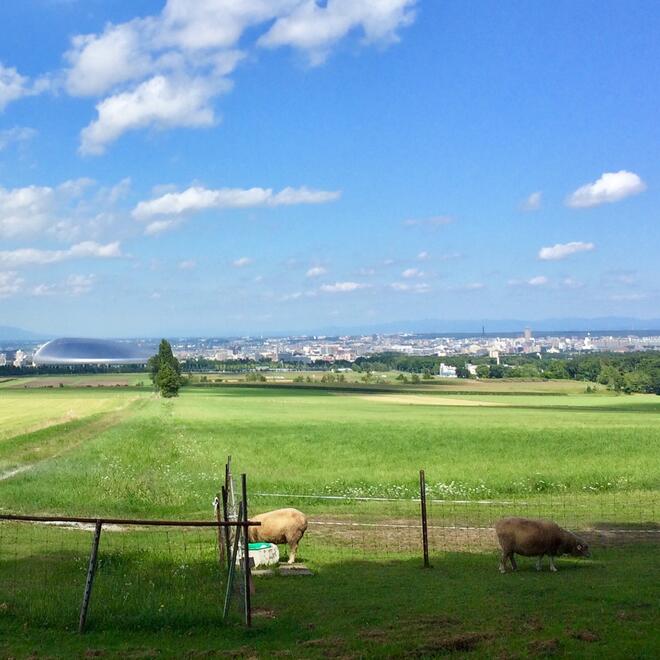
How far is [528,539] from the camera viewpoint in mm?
17016

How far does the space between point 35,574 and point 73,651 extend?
238 inches

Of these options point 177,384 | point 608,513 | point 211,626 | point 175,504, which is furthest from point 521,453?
point 177,384

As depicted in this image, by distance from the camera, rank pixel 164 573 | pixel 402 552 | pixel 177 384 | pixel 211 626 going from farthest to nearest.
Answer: pixel 177 384, pixel 402 552, pixel 164 573, pixel 211 626

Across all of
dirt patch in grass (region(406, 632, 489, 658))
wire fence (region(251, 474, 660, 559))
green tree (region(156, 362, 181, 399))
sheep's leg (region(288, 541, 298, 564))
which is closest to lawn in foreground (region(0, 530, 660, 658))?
dirt patch in grass (region(406, 632, 489, 658))

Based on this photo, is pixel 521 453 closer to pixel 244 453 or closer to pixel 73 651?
pixel 244 453

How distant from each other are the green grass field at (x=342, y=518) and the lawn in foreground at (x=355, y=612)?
0.17ft

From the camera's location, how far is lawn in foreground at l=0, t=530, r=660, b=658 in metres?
11.1

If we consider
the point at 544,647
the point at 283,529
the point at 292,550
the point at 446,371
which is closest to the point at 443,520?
the point at 292,550

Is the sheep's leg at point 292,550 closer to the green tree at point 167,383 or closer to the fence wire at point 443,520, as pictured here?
the fence wire at point 443,520

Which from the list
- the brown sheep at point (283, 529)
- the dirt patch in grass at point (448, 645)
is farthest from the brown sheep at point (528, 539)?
the dirt patch in grass at point (448, 645)

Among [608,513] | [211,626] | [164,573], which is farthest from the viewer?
[608,513]

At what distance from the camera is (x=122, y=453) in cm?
4162

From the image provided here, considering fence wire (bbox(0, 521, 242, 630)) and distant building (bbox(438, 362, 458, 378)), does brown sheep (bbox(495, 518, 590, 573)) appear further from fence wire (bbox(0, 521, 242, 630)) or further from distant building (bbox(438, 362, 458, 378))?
distant building (bbox(438, 362, 458, 378))

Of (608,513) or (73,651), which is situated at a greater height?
(73,651)
